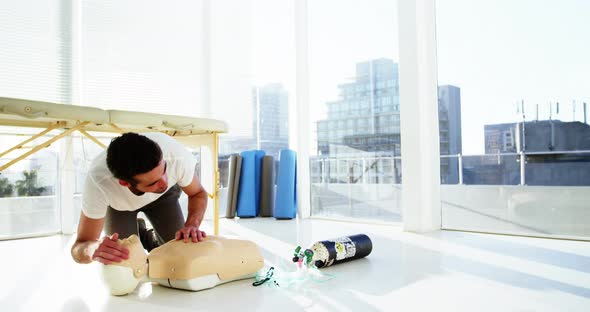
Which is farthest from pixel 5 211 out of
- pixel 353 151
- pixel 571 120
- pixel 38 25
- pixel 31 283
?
pixel 571 120

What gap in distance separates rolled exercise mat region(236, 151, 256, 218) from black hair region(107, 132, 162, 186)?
306 cm

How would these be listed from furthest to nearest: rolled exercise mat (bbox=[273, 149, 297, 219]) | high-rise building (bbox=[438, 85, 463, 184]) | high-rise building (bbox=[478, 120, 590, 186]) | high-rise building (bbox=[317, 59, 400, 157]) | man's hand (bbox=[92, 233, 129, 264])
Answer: rolled exercise mat (bbox=[273, 149, 297, 219]), high-rise building (bbox=[317, 59, 400, 157]), high-rise building (bbox=[438, 85, 463, 184]), high-rise building (bbox=[478, 120, 590, 186]), man's hand (bbox=[92, 233, 129, 264])

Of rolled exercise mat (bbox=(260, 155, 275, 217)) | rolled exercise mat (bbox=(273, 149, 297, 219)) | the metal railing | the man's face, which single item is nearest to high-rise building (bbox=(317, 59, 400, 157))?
the metal railing

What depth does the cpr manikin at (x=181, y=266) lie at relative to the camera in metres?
1.72

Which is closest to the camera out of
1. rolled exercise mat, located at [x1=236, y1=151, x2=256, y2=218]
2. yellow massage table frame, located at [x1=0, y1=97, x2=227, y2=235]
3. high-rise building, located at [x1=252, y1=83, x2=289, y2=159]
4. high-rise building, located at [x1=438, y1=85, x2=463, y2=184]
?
yellow massage table frame, located at [x1=0, y1=97, x2=227, y2=235]

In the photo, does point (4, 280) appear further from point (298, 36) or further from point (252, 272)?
point (298, 36)

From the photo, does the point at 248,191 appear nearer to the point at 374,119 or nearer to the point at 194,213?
the point at 374,119

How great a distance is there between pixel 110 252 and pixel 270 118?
3690 millimetres

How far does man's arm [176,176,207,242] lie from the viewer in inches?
74.4

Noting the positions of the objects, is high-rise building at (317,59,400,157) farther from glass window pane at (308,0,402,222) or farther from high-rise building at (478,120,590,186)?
high-rise building at (478,120,590,186)

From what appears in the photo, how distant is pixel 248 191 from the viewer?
4570 millimetres

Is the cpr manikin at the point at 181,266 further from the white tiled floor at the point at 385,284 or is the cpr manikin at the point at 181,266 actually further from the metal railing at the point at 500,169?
the metal railing at the point at 500,169

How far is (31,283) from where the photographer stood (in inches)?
81.1

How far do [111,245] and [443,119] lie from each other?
294 centimetres
